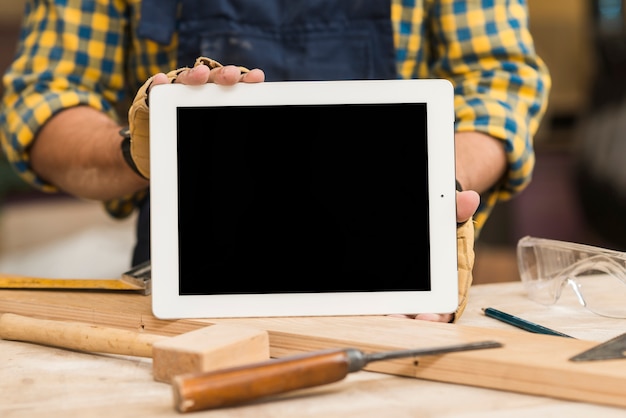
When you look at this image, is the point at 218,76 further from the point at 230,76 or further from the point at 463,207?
the point at 463,207

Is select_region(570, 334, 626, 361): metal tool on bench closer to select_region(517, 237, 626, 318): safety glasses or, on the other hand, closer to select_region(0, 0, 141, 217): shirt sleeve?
select_region(517, 237, 626, 318): safety glasses

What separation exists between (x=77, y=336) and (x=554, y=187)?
2422 mm

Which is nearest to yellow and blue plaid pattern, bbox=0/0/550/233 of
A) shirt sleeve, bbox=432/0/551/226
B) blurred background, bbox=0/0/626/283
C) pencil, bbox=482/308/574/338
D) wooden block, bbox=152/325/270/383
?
shirt sleeve, bbox=432/0/551/226

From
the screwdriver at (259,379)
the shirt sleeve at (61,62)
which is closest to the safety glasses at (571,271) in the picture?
the screwdriver at (259,379)

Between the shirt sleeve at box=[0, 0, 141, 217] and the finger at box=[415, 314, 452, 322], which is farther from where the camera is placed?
the shirt sleeve at box=[0, 0, 141, 217]

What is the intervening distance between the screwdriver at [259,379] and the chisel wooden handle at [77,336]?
0.43 ft

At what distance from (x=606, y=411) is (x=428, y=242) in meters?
0.22

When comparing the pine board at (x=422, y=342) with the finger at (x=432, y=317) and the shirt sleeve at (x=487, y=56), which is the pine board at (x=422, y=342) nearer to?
the finger at (x=432, y=317)

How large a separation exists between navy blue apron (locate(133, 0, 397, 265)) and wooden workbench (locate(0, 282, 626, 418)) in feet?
1.75

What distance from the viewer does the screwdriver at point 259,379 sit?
1.70 ft

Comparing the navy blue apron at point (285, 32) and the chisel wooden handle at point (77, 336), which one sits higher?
the navy blue apron at point (285, 32)

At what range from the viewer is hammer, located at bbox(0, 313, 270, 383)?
1.90ft

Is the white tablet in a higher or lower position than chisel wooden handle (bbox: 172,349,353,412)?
higher

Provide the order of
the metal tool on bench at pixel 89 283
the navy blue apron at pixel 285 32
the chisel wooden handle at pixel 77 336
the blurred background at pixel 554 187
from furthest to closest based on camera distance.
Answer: the blurred background at pixel 554 187, the navy blue apron at pixel 285 32, the metal tool on bench at pixel 89 283, the chisel wooden handle at pixel 77 336
